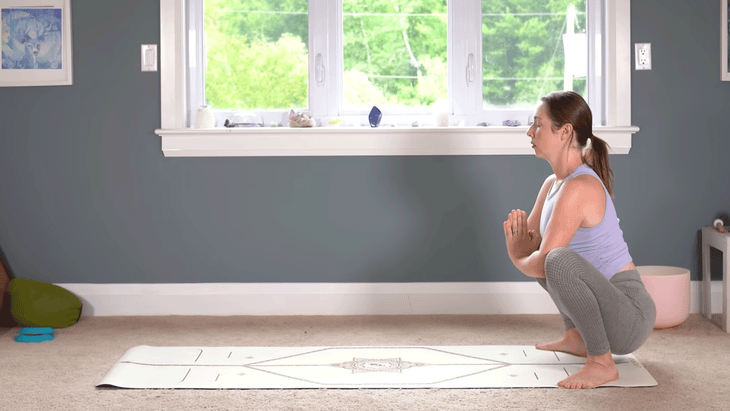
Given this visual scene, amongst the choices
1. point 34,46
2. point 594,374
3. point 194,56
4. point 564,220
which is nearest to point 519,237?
point 564,220

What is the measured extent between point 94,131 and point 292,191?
0.92m

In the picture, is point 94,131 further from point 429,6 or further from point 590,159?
point 590,159

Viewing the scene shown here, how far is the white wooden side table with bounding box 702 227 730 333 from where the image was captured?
109 inches

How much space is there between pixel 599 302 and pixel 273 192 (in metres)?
1.59

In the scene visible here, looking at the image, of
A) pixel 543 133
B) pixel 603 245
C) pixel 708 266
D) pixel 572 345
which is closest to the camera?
pixel 603 245

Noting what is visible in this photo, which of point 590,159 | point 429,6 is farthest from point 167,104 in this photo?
point 590,159

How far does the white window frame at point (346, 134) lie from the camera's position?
3066mm

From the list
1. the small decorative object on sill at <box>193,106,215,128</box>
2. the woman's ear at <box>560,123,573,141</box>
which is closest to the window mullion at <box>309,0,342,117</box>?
the small decorative object on sill at <box>193,106,215,128</box>

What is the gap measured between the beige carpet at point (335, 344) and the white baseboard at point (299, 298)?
0.08 metres

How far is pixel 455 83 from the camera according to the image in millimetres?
3232

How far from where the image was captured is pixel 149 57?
10.2 feet

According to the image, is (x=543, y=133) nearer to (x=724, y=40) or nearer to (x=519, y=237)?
(x=519, y=237)

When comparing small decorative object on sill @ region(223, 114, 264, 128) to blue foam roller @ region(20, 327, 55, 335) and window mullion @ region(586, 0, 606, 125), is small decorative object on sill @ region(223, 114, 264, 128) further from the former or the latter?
window mullion @ region(586, 0, 606, 125)

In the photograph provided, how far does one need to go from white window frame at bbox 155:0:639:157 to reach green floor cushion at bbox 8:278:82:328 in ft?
2.51
